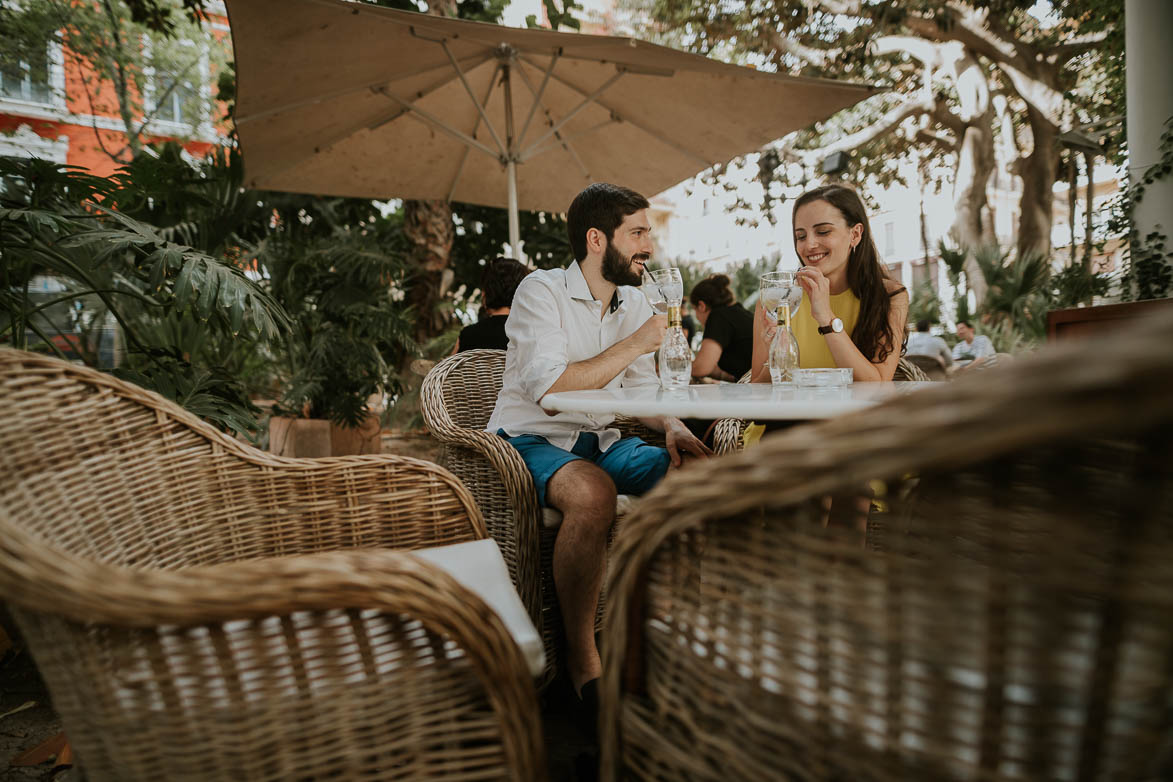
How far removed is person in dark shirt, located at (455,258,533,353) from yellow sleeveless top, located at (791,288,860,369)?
1.66 meters

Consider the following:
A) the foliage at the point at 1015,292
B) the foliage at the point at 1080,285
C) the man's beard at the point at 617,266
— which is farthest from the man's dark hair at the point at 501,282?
the foliage at the point at 1015,292

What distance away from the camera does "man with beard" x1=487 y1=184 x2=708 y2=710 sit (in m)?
1.90

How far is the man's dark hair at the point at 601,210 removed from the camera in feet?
7.94

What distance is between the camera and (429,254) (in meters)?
5.37

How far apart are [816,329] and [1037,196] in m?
10.4

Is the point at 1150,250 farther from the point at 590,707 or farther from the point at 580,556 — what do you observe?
the point at 590,707

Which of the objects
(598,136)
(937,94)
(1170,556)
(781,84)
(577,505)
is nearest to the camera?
(1170,556)

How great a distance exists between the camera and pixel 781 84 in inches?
145

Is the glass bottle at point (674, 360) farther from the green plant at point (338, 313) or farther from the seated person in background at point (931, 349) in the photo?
the seated person in background at point (931, 349)

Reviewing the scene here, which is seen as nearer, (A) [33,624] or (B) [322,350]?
(A) [33,624]

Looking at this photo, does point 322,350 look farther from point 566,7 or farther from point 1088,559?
point 1088,559

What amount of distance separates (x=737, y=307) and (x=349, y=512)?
3.28 m

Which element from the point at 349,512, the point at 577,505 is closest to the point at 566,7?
the point at 577,505

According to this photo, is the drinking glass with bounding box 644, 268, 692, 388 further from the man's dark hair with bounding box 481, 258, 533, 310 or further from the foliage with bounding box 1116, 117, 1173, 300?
the foliage with bounding box 1116, 117, 1173, 300
